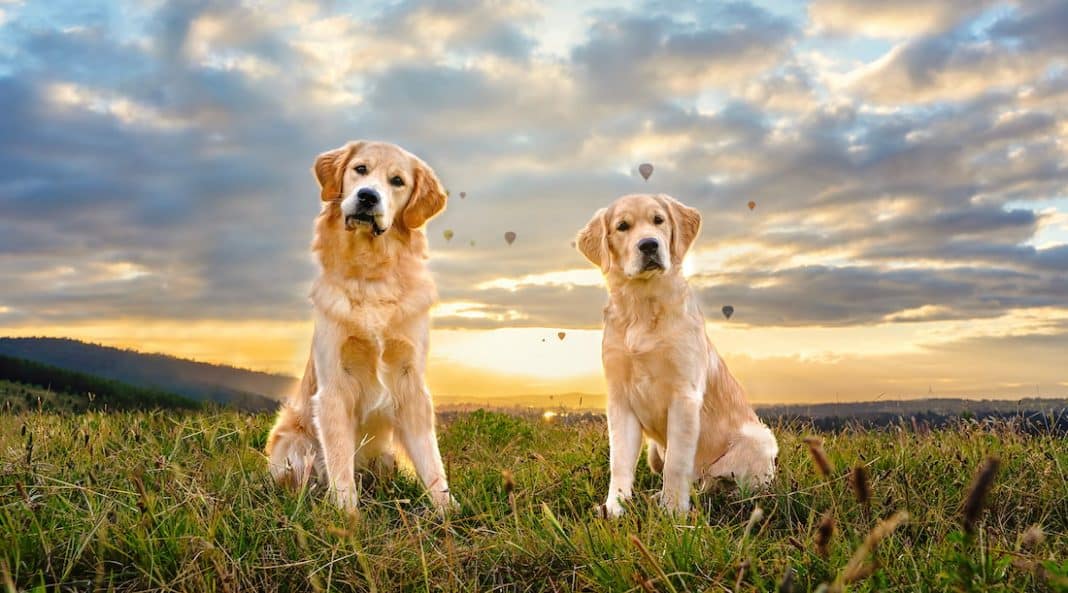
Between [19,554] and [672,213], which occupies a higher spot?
[672,213]

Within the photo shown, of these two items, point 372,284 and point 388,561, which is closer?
point 388,561

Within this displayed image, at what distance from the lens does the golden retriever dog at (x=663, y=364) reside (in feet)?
17.4

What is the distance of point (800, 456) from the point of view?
591 centimetres

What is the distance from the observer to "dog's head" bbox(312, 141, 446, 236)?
5391 mm

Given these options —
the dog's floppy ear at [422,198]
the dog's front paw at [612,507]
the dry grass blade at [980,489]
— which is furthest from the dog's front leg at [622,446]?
the dry grass blade at [980,489]

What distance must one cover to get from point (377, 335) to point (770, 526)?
2.57 meters

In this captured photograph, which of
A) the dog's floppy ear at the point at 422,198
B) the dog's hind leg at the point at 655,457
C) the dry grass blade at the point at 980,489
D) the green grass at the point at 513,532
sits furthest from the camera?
the dog's hind leg at the point at 655,457

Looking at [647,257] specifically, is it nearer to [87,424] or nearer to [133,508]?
[133,508]

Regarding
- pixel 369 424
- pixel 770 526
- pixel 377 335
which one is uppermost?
pixel 377 335

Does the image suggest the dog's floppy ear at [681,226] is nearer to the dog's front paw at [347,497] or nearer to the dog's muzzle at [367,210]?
the dog's muzzle at [367,210]

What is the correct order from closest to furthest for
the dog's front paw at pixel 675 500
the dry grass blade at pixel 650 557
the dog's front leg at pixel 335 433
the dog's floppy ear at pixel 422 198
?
the dry grass blade at pixel 650 557 < the dog's front paw at pixel 675 500 < the dog's front leg at pixel 335 433 < the dog's floppy ear at pixel 422 198

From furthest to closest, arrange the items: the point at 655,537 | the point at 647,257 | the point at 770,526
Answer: the point at 647,257 → the point at 770,526 → the point at 655,537

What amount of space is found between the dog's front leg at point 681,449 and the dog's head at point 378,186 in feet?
6.74

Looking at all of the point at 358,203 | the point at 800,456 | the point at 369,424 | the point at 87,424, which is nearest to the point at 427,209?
the point at 358,203
